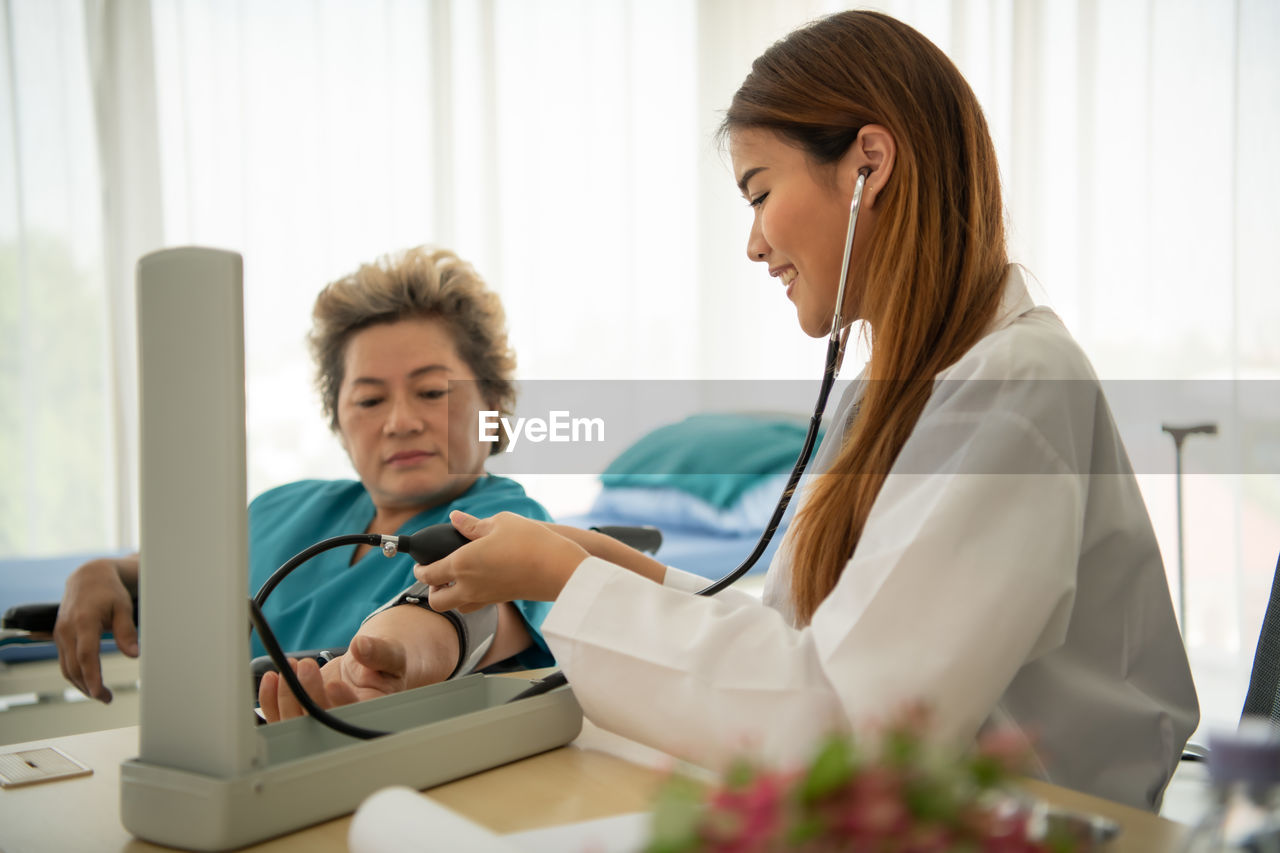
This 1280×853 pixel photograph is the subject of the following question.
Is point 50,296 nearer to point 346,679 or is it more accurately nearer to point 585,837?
point 346,679

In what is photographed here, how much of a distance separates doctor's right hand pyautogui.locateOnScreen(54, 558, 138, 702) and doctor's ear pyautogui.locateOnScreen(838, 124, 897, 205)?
104cm

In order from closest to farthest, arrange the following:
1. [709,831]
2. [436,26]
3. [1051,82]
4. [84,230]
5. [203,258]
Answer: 1. [709,831]
2. [203,258]
3. [1051,82]
4. [84,230]
5. [436,26]

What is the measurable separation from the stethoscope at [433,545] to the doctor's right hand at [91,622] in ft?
1.65

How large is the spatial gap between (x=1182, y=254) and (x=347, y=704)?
2475 mm

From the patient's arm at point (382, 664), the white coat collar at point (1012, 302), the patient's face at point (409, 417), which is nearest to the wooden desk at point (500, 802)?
the patient's arm at point (382, 664)

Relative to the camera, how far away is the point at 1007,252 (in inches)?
39.5

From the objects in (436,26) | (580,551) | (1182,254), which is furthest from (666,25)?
(580,551)

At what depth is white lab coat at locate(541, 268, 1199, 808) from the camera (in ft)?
2.25

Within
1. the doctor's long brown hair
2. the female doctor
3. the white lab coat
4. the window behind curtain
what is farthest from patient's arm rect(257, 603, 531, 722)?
the window behind curtain

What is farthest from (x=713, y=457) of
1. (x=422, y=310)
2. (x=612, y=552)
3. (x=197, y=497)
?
(x=197, y=497)

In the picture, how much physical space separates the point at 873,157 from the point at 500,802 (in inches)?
26.8

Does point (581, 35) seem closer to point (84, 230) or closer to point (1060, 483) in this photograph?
point (84, 230)

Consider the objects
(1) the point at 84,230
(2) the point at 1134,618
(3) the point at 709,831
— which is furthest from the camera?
(1) the point at 84,230

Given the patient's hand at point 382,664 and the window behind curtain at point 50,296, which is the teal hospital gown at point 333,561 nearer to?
the patient's hand at point 382,664
